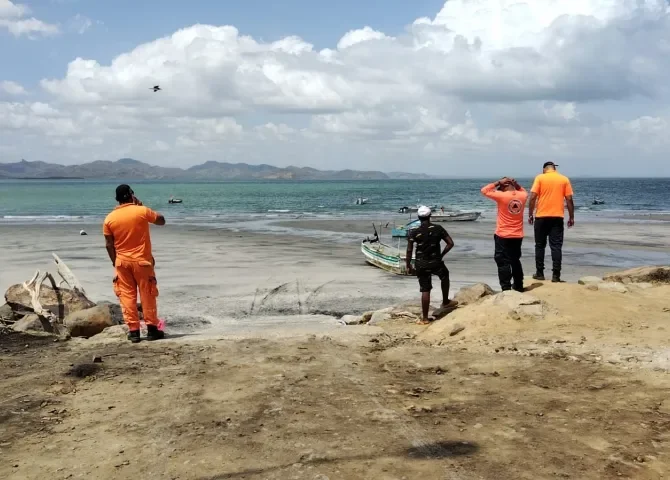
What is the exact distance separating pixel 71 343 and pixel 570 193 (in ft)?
25.8

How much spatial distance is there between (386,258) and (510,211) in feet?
35.4

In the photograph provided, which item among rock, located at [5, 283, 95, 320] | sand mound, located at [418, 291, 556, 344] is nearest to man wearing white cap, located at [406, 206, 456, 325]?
sand mound, located at [418, 291, 556, 344]

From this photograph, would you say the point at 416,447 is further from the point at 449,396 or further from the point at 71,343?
the point at 71,343

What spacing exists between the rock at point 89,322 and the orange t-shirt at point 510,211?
6312 millimetres

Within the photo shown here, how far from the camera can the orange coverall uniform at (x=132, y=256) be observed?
25.9ft

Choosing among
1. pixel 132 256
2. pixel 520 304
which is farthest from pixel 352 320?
pixel 132 256

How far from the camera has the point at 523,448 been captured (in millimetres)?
4211

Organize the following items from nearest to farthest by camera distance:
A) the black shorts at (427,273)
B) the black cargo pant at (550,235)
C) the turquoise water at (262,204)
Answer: the black shorts at (427,273) → the black cargo pant at (550,235) → the turquoise water at (262,204)

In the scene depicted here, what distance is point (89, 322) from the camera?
912 cm

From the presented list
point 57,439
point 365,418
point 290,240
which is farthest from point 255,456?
point 290,240

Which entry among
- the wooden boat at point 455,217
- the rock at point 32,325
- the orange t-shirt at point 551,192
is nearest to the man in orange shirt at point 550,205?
the orange t-shirt at point 551,192

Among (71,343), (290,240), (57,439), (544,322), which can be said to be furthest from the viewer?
(290,240)

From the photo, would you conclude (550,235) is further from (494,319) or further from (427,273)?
(494,319)

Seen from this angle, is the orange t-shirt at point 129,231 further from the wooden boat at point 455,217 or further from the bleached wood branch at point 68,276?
the wooden boat at point 455,217
